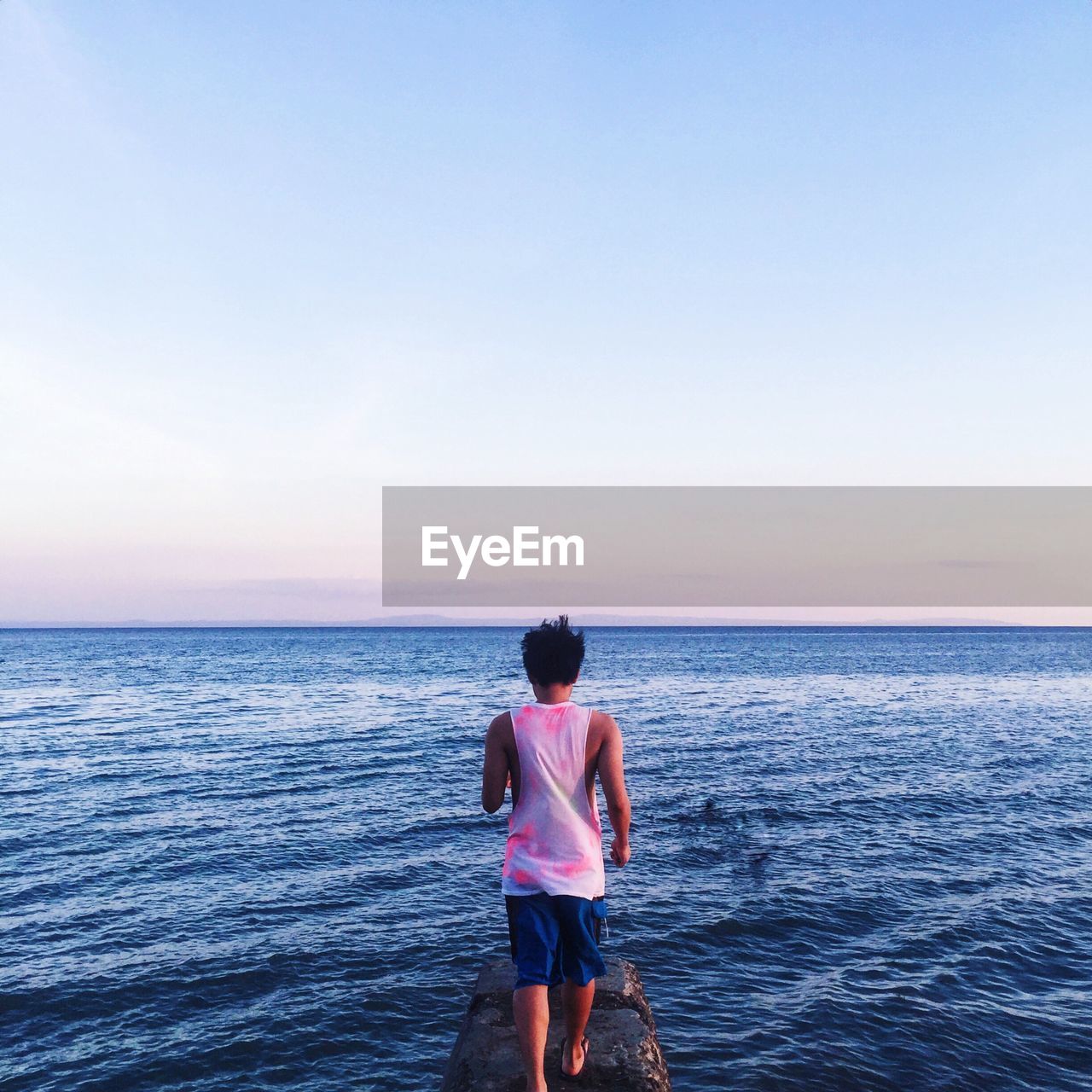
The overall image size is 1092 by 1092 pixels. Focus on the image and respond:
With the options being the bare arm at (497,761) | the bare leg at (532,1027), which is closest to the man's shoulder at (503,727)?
the bare arm at (497,761)

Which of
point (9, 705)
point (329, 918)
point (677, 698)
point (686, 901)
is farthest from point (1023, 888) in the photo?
point (9, 705)

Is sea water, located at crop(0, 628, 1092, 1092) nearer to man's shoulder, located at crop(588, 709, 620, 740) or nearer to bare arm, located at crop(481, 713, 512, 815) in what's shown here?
bare arm, located at crop(481, 713, 512, 815)

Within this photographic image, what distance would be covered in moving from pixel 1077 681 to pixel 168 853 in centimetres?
7775

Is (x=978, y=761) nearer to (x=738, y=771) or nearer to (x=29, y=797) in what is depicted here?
(x=738, y=771)

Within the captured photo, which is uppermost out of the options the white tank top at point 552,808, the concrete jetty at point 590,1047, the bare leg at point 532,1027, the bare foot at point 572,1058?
the white tank top at point 552,808

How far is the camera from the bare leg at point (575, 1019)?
5145 millimetres

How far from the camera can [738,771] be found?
2884cm

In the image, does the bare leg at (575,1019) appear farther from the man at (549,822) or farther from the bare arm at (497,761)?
the bare arm at (497,761)

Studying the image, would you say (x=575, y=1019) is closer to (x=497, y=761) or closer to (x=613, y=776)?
(x=613, y=776)

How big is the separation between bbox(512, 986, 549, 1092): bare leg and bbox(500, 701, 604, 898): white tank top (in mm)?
660

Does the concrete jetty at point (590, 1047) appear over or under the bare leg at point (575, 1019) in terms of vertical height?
under

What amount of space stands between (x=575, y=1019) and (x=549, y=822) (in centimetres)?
166

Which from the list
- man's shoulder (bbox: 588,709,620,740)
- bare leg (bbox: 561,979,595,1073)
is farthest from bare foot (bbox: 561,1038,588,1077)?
man's shoulder (bbox: 588,709,620,740)

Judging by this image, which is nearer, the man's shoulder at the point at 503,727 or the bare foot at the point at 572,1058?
the man's shoulder at the point at 503,727
